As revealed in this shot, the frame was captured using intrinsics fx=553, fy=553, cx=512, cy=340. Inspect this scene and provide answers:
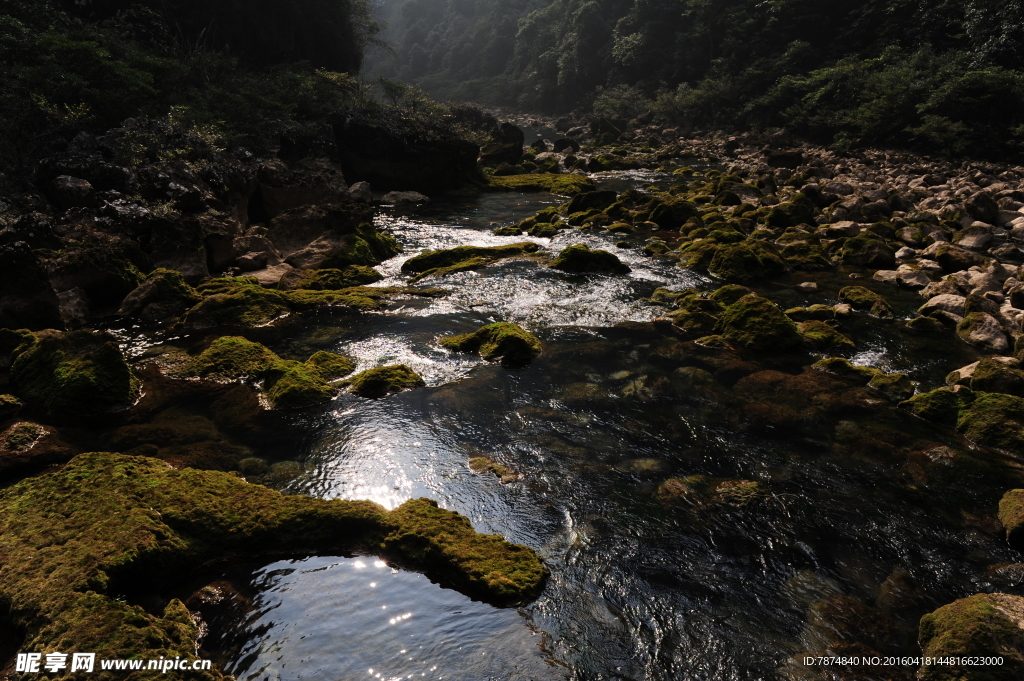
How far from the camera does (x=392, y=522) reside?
5.80 meters

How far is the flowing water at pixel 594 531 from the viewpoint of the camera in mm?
4695

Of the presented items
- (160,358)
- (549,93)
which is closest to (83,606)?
(160,358)

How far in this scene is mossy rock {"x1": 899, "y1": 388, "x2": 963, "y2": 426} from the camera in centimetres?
821

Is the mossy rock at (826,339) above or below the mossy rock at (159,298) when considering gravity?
above

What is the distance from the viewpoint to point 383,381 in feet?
30.1

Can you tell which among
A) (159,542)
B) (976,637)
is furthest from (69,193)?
(976,637)

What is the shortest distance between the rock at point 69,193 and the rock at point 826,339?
16.5m

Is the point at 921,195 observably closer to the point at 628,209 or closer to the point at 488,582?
the point at 628,209

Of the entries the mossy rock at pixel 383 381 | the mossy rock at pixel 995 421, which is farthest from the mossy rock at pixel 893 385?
the mossy rock at pixel 383 381

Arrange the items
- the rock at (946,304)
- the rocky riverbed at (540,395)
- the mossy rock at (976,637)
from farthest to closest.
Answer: the rock at (946,304) < the rocky riverbed at (540,395) < the mossy rock at (976,637)

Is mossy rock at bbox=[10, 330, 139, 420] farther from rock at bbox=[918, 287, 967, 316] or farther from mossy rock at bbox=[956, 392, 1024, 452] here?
rock at bbox=[918, 287, 967, 316]

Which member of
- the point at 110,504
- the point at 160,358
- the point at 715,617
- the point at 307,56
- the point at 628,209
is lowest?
the point at 160,358

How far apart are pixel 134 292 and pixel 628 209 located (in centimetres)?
1684

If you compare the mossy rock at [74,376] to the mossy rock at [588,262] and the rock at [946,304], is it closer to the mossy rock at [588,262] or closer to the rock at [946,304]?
the mossy rock at [588,262]
